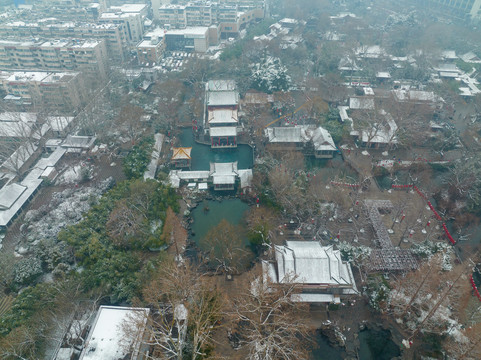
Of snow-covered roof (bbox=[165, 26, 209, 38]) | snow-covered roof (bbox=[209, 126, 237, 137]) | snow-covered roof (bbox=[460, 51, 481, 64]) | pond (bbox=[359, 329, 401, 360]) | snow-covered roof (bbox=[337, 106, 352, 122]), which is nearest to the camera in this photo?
pond (bbox=[359, 329, 401, 360])

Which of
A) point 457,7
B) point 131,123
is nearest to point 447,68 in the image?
point 457,7

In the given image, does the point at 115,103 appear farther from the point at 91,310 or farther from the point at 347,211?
the point at 347,211

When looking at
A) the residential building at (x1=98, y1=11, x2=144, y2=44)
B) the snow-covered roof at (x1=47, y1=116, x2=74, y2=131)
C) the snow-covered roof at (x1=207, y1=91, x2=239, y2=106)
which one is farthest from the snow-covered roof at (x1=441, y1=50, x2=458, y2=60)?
the snow-covered roof at (x1=47, y1=116, x2=74, y2=131)

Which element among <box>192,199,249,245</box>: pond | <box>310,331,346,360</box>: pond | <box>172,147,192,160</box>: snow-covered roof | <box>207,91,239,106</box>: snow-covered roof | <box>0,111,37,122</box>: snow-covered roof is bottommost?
<box>310,331,346,360</box>: pond

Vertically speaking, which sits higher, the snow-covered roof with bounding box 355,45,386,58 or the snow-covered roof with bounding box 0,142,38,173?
the snow-covered roof with bounding box 355,45,386,58

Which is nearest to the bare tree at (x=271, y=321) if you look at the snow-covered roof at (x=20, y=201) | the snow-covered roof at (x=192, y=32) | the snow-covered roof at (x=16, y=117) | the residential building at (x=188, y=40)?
the snow-covered roof at (x=20, y=201)

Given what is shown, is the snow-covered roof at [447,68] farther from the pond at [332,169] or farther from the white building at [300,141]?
the pond at [332,169]

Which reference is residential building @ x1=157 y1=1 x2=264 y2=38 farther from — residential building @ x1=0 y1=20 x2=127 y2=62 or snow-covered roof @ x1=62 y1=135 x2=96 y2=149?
snow-covered roof @ x1=62 y1=135 x2=96 y2=149
